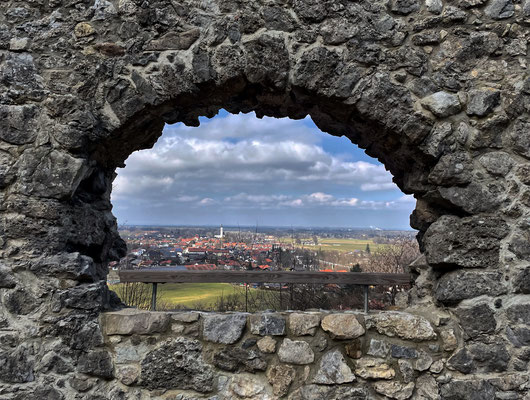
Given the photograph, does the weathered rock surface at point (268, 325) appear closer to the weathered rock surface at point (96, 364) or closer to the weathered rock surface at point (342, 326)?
the weathered rock surface at point (342, 326)

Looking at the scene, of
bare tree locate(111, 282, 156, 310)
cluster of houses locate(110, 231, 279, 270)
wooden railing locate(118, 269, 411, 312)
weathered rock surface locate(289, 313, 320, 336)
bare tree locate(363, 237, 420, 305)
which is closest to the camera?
weathered rock surface locate(289, 313, 320, 336)

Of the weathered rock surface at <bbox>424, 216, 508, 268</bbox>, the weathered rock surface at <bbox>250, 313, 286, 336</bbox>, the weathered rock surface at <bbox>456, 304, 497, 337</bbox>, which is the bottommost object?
the weathered rock surface at <bbox>250, 313, 286, 336</bbox>

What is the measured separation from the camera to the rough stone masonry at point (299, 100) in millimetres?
2668

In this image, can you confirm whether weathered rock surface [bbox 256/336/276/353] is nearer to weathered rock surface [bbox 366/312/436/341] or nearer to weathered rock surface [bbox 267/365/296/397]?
weathered rock surface [bbox 267/365/296/397]

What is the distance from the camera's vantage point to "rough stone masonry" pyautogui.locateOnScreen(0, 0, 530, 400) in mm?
2668

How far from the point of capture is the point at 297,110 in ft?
10.5

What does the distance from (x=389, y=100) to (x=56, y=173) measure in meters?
2.43

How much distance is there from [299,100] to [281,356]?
1880 millimetres

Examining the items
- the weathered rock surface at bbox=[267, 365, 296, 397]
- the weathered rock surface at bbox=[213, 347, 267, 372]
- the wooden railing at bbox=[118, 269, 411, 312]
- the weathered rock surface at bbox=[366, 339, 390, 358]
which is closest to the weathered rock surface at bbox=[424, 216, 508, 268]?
the wooden railing at bbox=[118, 269, 411, 312]

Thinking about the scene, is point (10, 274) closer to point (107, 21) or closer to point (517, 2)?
point (107, 21)

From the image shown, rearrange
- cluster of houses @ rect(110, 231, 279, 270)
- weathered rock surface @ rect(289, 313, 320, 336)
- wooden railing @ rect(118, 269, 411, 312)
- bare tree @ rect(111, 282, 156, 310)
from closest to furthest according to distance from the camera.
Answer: weathered rock surface @ rect(289, 313, 320, 336) → wooden railing @ rect(118, 269, 411, 312) → cluster of houses @ rect(110, 231, 279, 270) → bare tree @ rect(111, 282, 156, 310)

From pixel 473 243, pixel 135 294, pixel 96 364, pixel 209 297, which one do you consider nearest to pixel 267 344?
pixel 96 364

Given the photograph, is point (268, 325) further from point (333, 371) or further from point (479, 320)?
point (479, 320)

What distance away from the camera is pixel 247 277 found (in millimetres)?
2959
